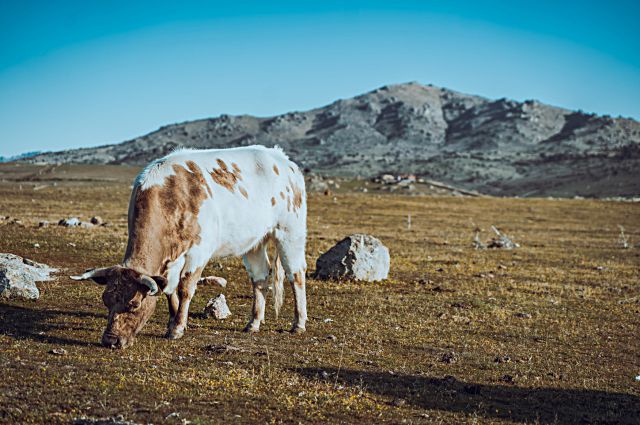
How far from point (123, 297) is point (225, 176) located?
3.74 m

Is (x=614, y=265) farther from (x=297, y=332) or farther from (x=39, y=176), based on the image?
(x=39, y=176)

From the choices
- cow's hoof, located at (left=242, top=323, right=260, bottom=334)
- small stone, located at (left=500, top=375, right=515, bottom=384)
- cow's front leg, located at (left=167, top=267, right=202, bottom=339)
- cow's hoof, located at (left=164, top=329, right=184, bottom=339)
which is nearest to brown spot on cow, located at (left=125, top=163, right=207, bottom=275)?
cow's front leg, located at (left=167, top=267, right=202, bottom=339)

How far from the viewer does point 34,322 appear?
12883 mm

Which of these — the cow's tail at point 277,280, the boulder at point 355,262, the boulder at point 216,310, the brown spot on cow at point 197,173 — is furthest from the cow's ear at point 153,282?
the boulder at point 355,262

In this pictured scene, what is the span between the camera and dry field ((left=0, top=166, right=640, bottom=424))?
8.61 m

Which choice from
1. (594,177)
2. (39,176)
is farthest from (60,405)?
(594,177)

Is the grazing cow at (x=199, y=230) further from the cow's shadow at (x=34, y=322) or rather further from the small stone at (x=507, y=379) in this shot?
the small stone at (x=507, y=379)

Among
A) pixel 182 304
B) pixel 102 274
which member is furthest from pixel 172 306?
pixel 102 274

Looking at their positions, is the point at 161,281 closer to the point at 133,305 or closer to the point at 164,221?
the point at 133,305

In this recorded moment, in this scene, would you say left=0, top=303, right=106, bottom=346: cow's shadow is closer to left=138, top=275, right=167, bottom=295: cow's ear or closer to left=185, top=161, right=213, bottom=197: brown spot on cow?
left=138, top=275, right=167, bottom=295: cow's ear

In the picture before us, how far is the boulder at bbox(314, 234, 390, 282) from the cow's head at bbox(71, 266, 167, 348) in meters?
11.5

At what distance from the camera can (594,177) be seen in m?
144

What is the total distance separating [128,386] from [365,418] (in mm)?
3389

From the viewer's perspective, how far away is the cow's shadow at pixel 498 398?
31.5 ft
